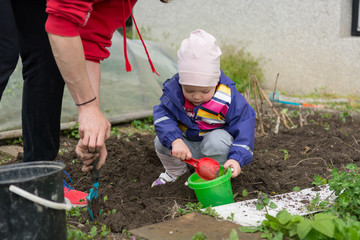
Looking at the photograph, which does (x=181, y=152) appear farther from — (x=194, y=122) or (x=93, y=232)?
(x=93, y=232)

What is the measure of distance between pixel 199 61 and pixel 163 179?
0.85m

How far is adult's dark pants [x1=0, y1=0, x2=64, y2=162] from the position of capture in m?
2.58

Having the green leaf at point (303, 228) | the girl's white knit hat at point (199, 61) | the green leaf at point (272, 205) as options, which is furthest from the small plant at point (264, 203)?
the girl's white knit hat at point (199, 61)

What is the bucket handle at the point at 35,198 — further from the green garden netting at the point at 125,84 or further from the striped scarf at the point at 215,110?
the green garden netting at the point at 125,84

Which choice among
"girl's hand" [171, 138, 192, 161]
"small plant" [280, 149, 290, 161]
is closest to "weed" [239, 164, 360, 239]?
"girl's hand" [171, 138, 192, 161]

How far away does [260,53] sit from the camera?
6883 mm

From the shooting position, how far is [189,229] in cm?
216

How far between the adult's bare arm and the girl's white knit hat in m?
0.76

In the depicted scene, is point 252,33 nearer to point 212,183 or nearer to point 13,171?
point 212,183

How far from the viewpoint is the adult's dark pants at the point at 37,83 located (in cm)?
258

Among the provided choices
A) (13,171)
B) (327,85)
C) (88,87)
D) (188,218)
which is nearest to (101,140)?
(88,87)

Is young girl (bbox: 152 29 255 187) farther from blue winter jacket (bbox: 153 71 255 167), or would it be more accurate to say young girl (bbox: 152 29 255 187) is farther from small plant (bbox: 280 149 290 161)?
small plant (bbox: 280 149 290 161)

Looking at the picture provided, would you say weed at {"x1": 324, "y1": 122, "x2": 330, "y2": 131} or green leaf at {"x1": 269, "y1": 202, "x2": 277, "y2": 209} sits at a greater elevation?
green leaf at {"x1": 269, "y1": 202, "x2": 277, "y2": 209}

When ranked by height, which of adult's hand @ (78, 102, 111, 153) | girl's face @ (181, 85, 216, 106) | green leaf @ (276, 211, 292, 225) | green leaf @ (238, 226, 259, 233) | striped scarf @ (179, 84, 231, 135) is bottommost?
green leaf @ (238, 226, 259, 233)
